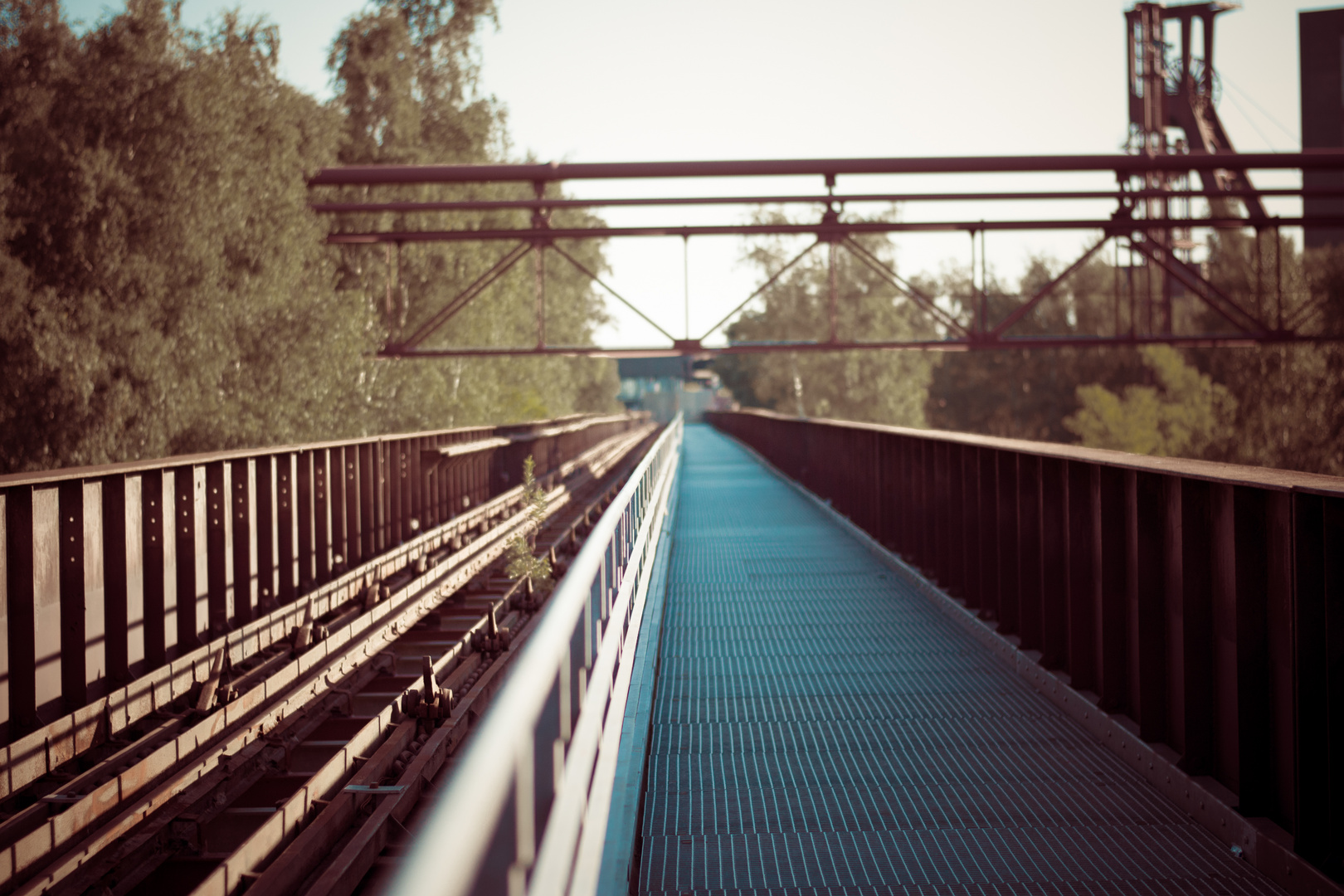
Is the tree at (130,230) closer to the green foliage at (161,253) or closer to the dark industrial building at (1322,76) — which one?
the green foliage at (161,253)

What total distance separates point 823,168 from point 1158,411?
6493cm

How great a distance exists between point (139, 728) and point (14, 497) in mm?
1806

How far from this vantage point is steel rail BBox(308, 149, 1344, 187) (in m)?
15.1

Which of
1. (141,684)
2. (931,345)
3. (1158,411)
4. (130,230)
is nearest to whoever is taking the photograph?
(141,684)

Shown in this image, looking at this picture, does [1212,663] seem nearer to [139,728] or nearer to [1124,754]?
[1124,754]

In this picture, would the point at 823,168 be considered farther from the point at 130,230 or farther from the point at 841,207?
the point at 130,230

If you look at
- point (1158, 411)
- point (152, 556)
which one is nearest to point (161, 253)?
point (152, 556)

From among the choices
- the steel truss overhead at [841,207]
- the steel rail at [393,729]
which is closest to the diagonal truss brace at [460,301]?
the steel truss overhead at [841,207]

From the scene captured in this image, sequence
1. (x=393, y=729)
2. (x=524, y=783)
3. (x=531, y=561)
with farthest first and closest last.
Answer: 1. (x=531, y=561)
2. (x=393, y=729)
3. (x=524, y=783)

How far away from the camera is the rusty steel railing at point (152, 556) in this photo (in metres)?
7.15

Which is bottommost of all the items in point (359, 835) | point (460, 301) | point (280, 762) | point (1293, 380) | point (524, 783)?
point (280, 762)

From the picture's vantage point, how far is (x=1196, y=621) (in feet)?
16.3

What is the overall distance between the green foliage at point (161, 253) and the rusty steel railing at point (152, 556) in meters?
5.26

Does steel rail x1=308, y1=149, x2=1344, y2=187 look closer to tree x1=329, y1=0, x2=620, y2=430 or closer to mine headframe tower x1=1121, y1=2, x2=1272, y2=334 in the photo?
tree x1=329, y1=0, x2=620, y2=430
